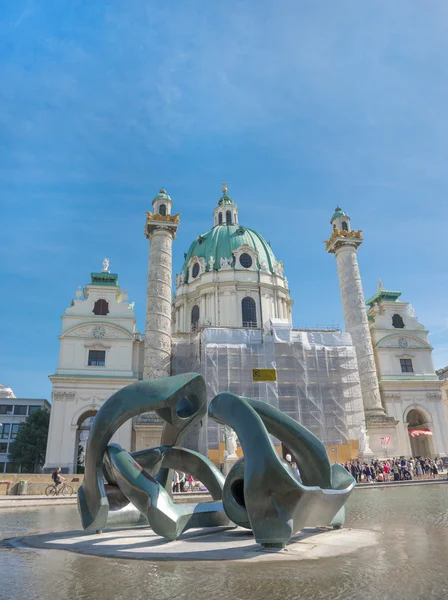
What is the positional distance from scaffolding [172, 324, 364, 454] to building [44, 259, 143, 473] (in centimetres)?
410

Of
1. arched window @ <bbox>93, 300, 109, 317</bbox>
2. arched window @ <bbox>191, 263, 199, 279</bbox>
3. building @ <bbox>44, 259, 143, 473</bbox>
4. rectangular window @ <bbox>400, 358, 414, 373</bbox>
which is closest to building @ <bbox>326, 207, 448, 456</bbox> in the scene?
rectangular window @ <bbox>400, 358, 414, 373</bbox>

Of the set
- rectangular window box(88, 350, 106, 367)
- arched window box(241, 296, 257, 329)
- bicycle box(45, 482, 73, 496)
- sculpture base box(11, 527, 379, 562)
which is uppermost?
arched window box(241, 296, 257, 329)

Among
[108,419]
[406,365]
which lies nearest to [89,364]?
[406,365]

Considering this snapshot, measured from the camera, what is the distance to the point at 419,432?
3691cm

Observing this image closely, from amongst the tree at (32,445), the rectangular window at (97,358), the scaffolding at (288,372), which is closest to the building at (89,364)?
the rectangular window at (97,358)

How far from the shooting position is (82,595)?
4641mm

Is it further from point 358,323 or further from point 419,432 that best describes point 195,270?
point 419,432

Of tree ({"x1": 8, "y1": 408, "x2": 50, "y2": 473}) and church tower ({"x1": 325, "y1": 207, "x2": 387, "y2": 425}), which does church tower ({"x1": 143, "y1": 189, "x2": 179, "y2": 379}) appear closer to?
church tower ({"x1": 325, "y1": 207, "x2": 387, "y2": 425})

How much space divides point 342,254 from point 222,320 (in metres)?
12.6

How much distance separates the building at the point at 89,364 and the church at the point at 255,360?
0.08 metres

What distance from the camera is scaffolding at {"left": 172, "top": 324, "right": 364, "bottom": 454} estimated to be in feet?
105

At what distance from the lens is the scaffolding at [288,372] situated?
3194 centimetres

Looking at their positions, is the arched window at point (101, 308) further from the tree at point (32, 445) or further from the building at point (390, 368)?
the building at point (390, 368)

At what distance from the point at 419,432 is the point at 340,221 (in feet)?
65.1
